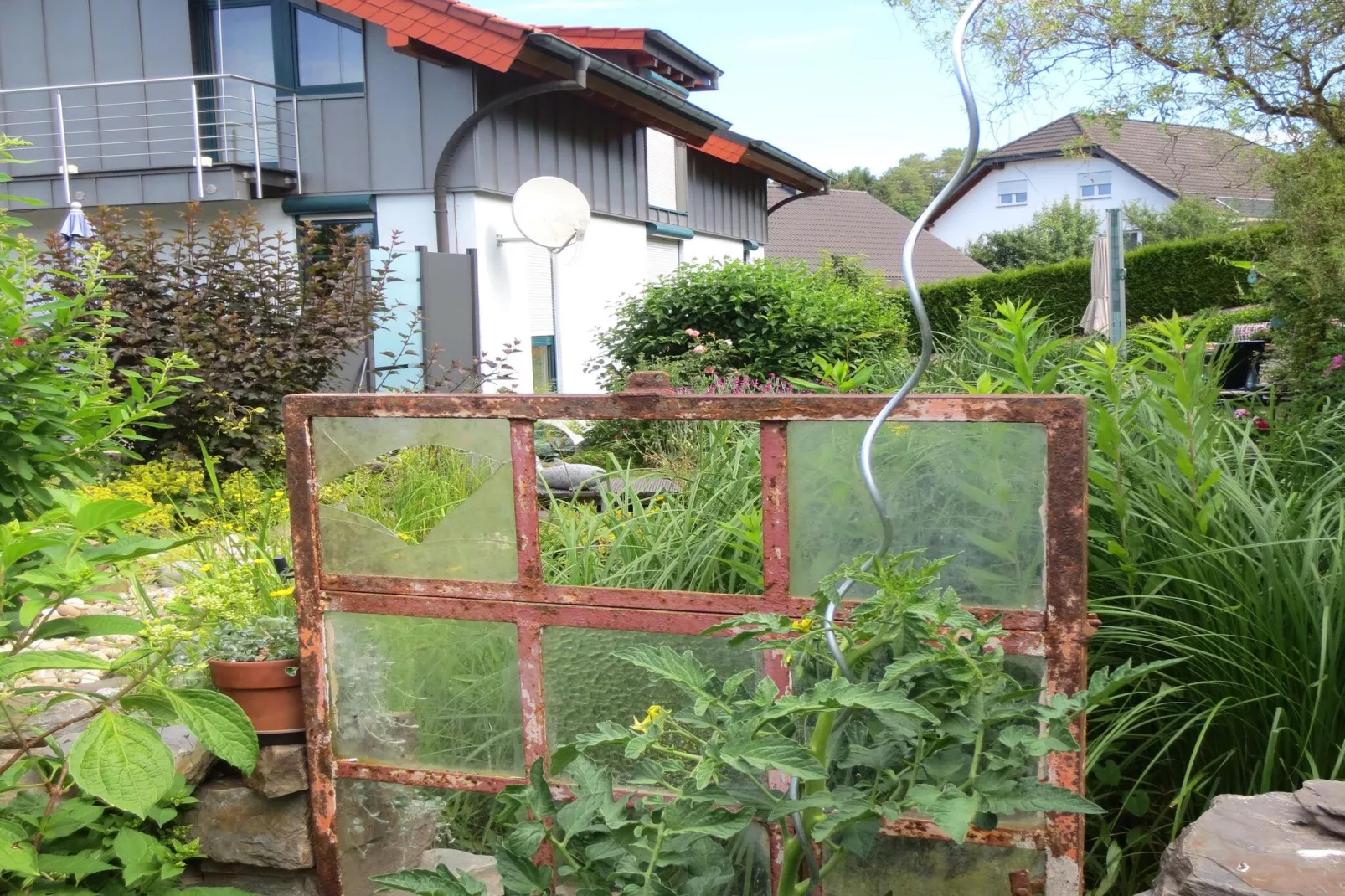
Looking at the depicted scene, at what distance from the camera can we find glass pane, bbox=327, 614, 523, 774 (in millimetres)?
2107

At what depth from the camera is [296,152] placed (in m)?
11.2

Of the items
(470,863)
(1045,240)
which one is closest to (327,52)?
(470,863)

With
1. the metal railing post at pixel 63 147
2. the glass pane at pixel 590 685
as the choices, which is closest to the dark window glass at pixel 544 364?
the metal railing post at pixel 63 147

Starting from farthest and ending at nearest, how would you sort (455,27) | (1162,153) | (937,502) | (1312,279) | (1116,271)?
(1162,153)
(455,27)
(1116,271)
(1312,279)
(937,502)

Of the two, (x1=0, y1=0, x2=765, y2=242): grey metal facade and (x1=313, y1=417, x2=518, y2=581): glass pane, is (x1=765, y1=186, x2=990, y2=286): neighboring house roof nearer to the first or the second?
(x1=0, y1=0, x2=765, y2=242): grey metal facade

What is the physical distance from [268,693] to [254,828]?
29 cm

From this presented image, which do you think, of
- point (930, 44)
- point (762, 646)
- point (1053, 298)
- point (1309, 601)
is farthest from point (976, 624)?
point (1053, 298)

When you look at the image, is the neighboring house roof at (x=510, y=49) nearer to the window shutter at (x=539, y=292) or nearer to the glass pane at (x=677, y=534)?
the window shutter at (x=539, y=292)

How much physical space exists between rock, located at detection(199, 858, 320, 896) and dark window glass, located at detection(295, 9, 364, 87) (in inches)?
388

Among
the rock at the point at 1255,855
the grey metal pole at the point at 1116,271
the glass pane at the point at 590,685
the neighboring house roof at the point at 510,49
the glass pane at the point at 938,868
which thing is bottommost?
the glass pane at the point at 938,868

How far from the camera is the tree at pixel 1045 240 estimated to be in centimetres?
4591

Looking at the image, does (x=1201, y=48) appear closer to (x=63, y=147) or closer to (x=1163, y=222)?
(x=63, y=147)

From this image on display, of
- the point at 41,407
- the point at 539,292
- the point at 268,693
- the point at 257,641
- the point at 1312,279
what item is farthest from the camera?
the point at 539,292

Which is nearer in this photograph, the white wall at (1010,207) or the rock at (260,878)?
the rock at (260,878)
